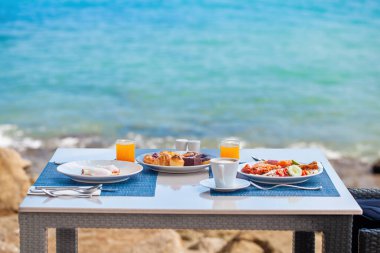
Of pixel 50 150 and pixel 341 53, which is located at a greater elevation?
pixel 341 53

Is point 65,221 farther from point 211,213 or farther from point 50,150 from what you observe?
point 50,150


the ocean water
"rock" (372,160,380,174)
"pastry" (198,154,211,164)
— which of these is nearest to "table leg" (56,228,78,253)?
"pastry" (198,154,211,164)

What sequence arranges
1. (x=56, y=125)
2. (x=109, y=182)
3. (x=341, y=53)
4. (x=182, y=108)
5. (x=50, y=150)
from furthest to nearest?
(x=341, y=53) → (x=182, y=108) → (x=56, y=125) → (x=50, y=150) → (x=109, y=182)

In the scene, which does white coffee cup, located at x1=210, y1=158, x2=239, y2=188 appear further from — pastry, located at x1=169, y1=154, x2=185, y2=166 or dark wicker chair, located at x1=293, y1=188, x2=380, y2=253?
dark wicker chair, located at x1=293, y1=188, x2=380, y2=253

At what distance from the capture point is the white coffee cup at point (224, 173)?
234 centimetres

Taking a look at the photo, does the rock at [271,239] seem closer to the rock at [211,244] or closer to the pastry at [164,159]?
the rock at [211,244]

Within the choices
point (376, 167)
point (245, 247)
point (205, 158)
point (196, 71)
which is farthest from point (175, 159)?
point (196, 71)

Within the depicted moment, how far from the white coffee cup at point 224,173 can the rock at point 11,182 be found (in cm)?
236

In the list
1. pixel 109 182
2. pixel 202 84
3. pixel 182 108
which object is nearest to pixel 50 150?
pixel 182 108

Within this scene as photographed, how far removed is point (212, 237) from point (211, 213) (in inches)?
72.6

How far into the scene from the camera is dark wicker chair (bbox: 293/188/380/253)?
231 centimetres

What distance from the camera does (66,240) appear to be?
2.92 metres

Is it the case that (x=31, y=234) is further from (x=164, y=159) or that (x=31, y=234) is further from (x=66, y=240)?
(x=66, y=240)

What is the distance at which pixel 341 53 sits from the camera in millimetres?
12047
